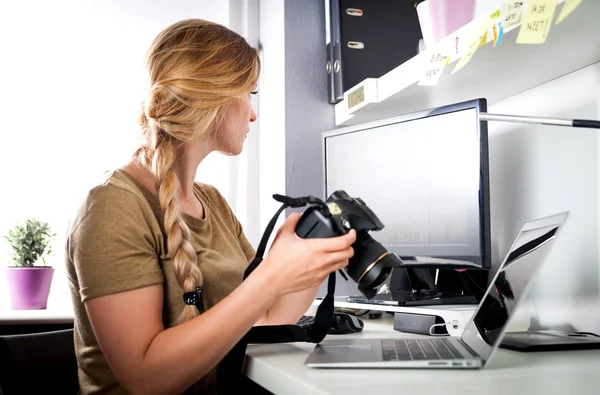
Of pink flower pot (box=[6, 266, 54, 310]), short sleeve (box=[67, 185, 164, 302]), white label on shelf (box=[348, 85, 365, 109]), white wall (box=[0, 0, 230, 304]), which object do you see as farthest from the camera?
white wall (box=[0, 0, 230, 304])

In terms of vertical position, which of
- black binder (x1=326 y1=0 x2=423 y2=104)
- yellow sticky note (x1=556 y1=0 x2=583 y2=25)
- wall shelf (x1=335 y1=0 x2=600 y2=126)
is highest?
black binder (x1=326 y1=0 x2=423 y2=104)

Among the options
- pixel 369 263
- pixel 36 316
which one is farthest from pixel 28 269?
pixel 369 263

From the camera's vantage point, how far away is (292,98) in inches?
69.2

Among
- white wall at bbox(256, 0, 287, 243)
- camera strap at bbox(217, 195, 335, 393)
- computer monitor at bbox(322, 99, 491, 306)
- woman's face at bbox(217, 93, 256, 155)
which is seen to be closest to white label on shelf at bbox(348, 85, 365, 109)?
computer monitor at bbox(322, 99, 491, 306)

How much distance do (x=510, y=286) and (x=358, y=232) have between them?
0.71 feet

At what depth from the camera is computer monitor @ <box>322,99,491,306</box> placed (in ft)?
3.75

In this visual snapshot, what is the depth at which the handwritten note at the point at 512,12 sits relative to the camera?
0.89 metres

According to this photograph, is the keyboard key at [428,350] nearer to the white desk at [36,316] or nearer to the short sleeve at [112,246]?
the short sleeve at [112,246]

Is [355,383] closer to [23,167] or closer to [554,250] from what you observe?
[554,250]

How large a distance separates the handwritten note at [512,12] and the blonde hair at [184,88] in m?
0.46

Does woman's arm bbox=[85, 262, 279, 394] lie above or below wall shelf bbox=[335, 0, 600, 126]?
below

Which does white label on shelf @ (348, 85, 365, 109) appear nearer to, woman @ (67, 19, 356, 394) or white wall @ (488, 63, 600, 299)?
white wall @ (488, 63, 600, 299)

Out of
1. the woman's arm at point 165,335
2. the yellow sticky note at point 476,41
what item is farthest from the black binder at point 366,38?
the woman's arm at point 165,335

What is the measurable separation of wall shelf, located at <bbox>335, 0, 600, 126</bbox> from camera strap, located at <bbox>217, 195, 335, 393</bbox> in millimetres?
480
